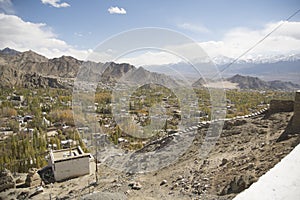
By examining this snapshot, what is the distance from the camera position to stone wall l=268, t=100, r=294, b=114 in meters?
7.89

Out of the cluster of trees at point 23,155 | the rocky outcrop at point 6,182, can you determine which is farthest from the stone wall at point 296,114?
the cluster of trees at point 23,155

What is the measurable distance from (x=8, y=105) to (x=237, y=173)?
135 feet

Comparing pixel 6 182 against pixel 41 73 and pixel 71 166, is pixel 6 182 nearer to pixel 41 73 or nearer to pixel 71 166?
pixel 71 166

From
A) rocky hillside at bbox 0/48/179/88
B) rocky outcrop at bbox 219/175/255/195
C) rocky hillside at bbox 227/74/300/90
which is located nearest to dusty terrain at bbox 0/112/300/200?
rocky outcrop at bbox 219/175/255/195

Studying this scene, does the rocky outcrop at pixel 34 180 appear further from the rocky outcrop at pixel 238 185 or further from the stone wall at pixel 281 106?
the stone wall at pixel 281 106

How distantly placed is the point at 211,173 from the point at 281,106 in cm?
399

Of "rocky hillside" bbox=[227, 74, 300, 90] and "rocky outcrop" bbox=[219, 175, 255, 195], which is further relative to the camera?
"rocky hillside" bbox=[227, 74, 300, 90]

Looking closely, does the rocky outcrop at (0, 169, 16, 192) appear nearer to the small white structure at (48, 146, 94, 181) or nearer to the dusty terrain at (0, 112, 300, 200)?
the dusty terrain at (0, 112, 300, 200)

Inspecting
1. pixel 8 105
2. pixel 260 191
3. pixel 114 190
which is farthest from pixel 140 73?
pixel 8 105

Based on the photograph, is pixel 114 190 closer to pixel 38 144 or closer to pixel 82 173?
pixel 82 173

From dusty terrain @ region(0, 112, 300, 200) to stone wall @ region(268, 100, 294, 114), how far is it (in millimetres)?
285

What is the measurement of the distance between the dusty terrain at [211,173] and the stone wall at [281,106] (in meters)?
0.29

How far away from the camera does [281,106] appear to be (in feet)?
26.7

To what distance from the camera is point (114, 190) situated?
20.6 ft
